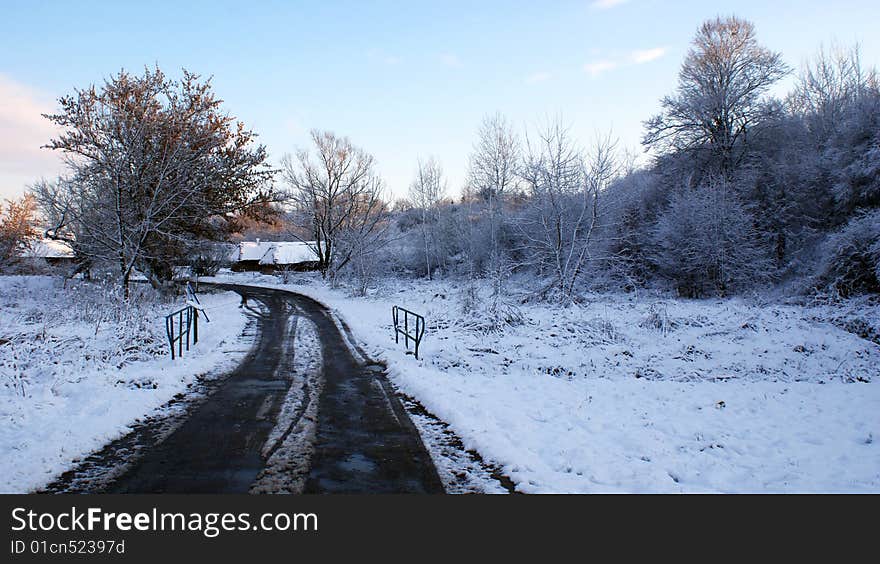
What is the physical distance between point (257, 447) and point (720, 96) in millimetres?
33971

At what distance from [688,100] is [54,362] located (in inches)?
1344

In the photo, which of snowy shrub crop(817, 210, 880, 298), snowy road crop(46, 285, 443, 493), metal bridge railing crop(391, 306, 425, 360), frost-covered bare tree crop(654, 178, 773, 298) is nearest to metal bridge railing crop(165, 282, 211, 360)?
snowy road crop(46, 285, 443, 493)

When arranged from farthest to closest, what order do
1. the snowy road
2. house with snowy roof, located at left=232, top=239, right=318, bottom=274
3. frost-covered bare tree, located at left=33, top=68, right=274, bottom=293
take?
1. house with snowy roof, located at left=232, top=239, right=318, bottom=274
2. frost-covered bare tree, located at left=33, top=68, right=274, bottom=293
3. the snowy road

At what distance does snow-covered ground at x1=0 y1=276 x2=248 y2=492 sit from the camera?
5.72 m

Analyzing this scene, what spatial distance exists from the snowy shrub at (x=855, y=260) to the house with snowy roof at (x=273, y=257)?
60017 millimetres

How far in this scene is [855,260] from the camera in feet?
68.2

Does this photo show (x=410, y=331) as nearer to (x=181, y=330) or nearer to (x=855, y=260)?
(x=181, y=330)

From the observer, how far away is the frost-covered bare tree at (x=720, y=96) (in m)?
30.9

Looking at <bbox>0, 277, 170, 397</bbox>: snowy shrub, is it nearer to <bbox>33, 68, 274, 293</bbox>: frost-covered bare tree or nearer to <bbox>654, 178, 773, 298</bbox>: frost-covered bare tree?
<bbox>33, 68, 274, 293</bbox>: frost-covered bare tree

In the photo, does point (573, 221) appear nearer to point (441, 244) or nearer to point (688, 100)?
point (688, 100)

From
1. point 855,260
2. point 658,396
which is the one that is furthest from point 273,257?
point 658,396

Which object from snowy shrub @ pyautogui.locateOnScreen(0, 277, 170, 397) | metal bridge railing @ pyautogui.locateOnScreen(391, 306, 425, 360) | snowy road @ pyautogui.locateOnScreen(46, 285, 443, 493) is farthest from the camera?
metal bridge railing @ pyautogui.locateOnScreen(391, 306, 425, 360)

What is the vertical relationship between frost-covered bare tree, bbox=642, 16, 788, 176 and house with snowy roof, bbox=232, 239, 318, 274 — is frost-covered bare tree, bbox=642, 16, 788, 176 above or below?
above

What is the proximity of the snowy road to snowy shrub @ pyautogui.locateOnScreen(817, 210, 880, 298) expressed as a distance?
20678 millimetres
